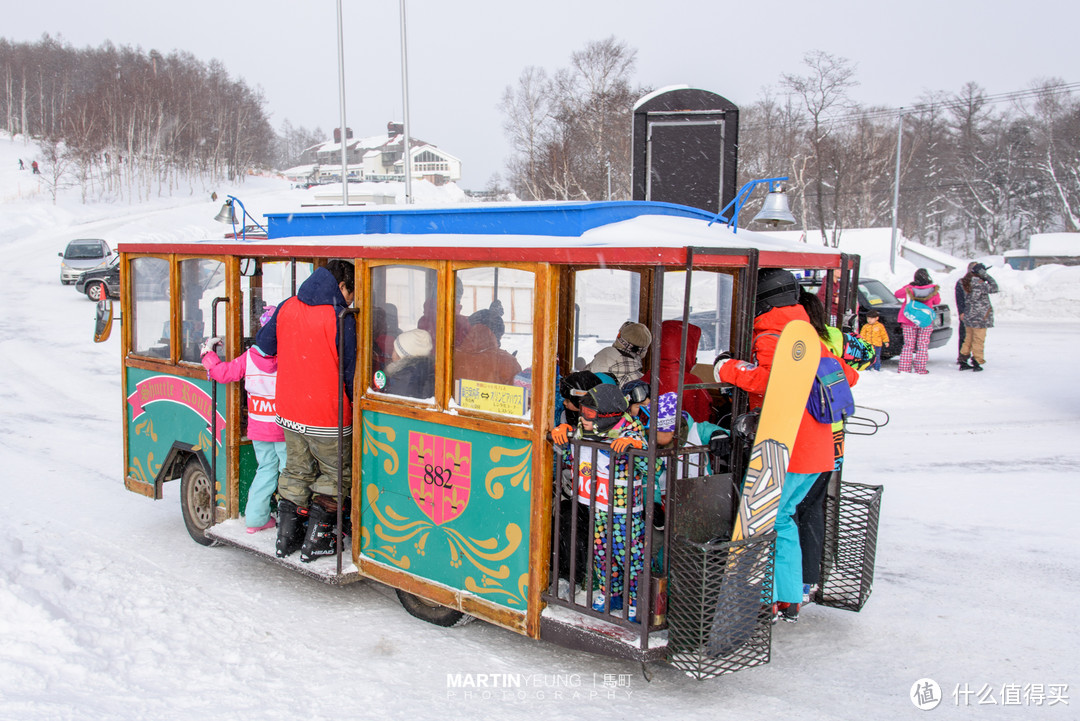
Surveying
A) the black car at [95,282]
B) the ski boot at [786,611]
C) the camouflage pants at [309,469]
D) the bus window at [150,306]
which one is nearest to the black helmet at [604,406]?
the ski boot at [786,611]

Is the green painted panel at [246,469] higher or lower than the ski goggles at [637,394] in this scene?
lower

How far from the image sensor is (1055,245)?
132 ft

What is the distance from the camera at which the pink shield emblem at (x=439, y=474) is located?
4.36 meters

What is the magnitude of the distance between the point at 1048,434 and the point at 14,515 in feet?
35.2

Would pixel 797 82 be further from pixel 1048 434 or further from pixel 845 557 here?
pixel 845 557

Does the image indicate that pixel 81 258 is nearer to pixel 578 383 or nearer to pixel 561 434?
Answer: pixel 578 383

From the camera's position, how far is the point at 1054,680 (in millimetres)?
4125

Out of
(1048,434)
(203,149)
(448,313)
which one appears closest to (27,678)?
(448,313)

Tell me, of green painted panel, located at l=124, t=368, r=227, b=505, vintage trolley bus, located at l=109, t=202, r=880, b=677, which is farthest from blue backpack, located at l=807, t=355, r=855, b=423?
green painted panel, located at l=124, t=368, r=227, b=505

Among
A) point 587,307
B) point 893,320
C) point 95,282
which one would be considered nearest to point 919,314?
point 893,320

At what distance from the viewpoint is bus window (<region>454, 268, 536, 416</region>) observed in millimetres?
4129

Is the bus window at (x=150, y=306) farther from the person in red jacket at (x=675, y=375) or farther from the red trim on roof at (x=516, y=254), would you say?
the person in red jacket at (x=675, y=375)

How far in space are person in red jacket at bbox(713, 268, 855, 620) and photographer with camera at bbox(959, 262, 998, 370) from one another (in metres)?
10.9

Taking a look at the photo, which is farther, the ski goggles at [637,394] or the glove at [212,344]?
the glove at [212,344]
